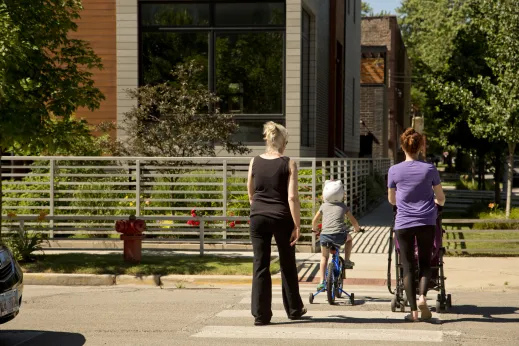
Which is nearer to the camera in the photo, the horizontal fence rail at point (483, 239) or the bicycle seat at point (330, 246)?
the bicycle seat at point (330, 246)

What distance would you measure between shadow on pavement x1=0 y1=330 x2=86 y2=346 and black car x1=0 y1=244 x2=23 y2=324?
0.53 metres

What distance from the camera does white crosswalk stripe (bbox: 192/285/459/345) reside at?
8750 mm

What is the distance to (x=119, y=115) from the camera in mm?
22297

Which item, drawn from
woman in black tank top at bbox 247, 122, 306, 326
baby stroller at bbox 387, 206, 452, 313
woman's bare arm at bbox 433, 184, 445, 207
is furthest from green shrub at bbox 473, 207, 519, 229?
woman in black tank top at bbox 247, 122, 306, 326

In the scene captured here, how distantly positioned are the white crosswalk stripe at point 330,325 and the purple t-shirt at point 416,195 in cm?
112

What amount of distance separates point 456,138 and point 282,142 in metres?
21.1

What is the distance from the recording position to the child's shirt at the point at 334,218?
10.8 m

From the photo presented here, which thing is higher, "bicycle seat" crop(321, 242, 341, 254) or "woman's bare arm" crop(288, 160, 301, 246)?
"woman's bare arm" crop(288, 160, 301, 246)

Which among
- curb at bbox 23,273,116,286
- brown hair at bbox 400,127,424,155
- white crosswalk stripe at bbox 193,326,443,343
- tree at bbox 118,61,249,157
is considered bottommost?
curb at bbox 23,273,116,286

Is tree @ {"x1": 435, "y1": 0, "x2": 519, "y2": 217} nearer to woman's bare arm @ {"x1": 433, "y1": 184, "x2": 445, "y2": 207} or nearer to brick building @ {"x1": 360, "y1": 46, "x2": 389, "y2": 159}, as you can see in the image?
woman's bare arm @ {"x1": 433, "y1": 184, "x2": 445, "y2": 207}

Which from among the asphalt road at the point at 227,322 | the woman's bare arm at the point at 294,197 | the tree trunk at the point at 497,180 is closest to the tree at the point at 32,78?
the asphalt road at the point at 227,322

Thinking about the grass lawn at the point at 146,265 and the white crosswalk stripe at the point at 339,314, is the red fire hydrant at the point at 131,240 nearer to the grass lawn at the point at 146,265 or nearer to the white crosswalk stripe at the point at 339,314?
the grass lawn at the point at 146,265

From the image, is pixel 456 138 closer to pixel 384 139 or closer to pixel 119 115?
pixel 119 115

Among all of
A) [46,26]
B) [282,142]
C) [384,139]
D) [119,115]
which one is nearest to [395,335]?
[282,142]
